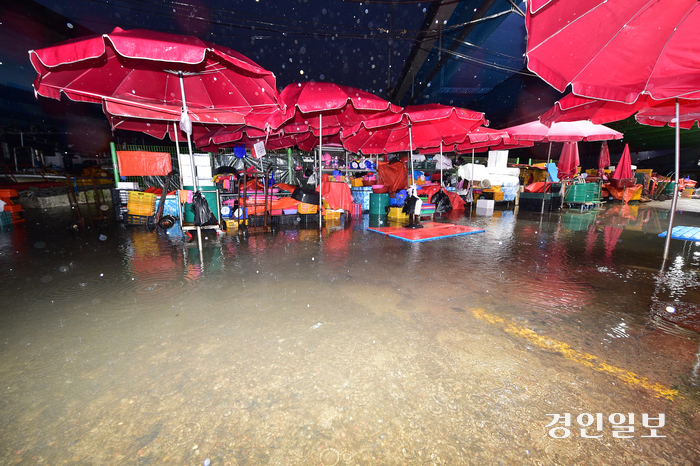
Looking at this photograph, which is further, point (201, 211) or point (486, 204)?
point (486, 204)

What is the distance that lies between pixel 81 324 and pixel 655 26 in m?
7.04

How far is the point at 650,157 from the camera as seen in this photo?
97.6 feet

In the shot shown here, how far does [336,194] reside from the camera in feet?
30.6

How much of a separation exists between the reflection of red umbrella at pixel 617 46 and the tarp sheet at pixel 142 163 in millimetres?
10753

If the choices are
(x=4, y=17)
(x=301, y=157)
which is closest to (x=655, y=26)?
(x=301, y=157)

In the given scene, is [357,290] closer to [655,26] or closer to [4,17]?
[655,26]

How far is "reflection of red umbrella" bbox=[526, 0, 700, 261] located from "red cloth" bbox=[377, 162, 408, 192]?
7942 millimetres

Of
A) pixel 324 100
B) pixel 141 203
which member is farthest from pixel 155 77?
pixel 141 203

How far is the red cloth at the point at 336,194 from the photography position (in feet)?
30.2

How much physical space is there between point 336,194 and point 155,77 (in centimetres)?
553

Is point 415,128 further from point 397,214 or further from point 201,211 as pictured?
point 201,211

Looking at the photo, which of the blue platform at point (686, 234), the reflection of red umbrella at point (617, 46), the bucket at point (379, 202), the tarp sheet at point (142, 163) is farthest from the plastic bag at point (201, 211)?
the blue platform at point (686, 234)

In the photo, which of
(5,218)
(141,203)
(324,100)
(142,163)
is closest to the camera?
(324,100)

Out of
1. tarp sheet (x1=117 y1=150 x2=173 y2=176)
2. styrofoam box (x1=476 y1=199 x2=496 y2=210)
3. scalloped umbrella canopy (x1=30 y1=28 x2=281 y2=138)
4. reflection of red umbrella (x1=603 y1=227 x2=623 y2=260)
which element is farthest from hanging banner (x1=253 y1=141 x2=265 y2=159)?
styrofoam box (x1=476 y1=199 x2=496 y2=210)
